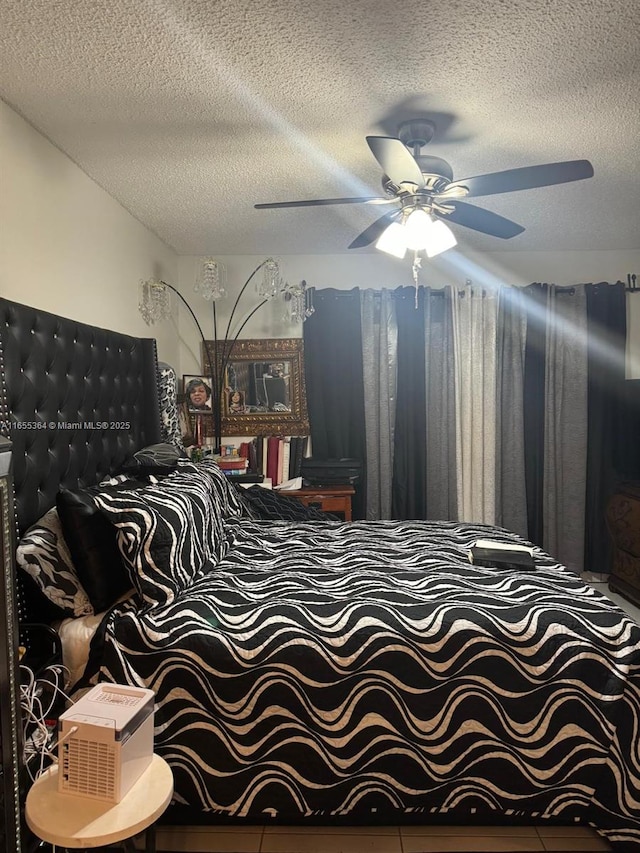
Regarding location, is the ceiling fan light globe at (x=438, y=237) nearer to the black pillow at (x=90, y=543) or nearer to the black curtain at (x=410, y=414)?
the black pillow at (x=90, y=543)

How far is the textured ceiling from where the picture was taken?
1.60 metres

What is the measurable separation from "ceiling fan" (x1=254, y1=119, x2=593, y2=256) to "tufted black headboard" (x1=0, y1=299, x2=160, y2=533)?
3.21 ft

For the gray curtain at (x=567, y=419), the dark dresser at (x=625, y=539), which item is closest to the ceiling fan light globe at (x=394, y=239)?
the gray curtain at (x=567, y=419)

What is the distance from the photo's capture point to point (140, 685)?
1.70 metres

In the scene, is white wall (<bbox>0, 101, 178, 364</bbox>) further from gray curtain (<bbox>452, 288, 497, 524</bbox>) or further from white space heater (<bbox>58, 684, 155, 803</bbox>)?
gray curtain (<bbox>452, 288, 497, 524</bbox>)

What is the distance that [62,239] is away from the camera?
94.3 inches

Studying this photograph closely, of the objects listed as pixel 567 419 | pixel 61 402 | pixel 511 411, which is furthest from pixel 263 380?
pixel 567 419

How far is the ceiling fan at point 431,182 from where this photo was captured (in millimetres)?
1938

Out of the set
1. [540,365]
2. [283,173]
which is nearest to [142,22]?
[283,173]

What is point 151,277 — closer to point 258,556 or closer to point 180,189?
point 180,189

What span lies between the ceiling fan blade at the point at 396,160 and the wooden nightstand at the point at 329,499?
6.73 feet

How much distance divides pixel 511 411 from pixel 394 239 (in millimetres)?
2117

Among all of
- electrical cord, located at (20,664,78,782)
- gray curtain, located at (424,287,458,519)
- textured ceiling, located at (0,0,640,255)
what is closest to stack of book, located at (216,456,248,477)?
gray curtain, located at (424,287,458,519)

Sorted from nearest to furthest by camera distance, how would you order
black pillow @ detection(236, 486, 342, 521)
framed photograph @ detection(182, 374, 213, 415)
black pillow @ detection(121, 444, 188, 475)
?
black pillow @ detection(121, 444, 188, 475) < black pillow @ detection(236, 486, 342, 521) < framed photograph @ detection(182, 374, 213, 415)
